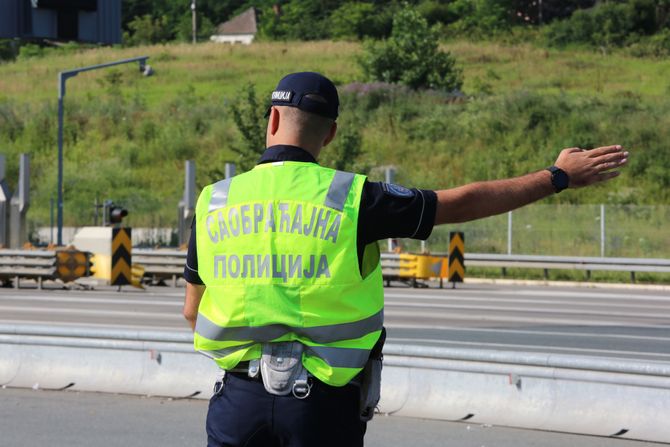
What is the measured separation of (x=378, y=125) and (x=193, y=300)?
49259 millimetres

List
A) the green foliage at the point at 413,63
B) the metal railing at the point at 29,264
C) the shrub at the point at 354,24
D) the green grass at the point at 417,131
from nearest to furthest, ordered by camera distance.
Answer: the metal railing at the point at 29,264 → the green grass at the point at 417,131 → the green foliage at the point at 413,63 → the shrub at the point at 354,24

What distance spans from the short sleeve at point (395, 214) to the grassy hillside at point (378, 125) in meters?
37.0

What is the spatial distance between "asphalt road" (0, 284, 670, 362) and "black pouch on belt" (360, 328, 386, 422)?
32.9 feet

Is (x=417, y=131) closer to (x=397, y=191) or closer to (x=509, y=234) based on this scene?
(x=509, y=234)

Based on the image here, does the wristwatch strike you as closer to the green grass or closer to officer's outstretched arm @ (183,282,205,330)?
officer's outstretched arm @ (183,282,205,330)

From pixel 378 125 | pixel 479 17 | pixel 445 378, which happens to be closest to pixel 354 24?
pixel 479 17

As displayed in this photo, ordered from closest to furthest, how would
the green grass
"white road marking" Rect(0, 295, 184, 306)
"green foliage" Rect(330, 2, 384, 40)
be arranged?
"white road marking" Rect(0, 295, 184, 306), the green grass, "green foliage" Rect(330, 2, 384, 40)

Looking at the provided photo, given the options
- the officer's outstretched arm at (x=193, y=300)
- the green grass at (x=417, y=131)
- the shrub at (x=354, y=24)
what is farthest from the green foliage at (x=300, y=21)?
the officer's outstretched arm at (x=193, y=300)

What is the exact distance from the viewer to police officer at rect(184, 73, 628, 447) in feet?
12.1

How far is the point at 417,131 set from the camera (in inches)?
2020

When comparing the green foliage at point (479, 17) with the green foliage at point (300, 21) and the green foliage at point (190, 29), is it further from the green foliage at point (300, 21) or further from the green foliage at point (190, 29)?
the green foliage at point (190, 29)

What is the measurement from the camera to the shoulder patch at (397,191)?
12.4ft

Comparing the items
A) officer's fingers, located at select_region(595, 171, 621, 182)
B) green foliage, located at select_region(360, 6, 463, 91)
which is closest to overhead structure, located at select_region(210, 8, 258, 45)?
green foliage, located at select_region(360, 6, 463, 91)

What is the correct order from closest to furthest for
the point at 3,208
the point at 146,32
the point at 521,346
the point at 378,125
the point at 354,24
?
the point at 521,346, the point at 3,208, the point at 378,125, the point at 354,24, the point at 146,32
